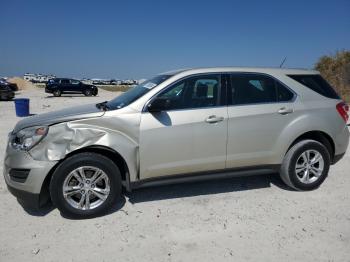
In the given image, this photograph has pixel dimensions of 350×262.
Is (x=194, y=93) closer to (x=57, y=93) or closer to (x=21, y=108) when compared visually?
(x=21, y=108)

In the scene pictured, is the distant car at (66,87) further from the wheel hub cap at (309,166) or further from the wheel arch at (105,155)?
the wheel hub cap at (309,166)

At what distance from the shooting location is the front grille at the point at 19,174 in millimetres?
3488

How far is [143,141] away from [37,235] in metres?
1.53

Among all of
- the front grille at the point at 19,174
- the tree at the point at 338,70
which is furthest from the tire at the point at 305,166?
the tree at the point at 338,70

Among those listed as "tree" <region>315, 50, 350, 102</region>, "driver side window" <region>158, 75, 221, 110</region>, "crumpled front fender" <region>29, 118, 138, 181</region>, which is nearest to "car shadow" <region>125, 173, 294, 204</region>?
"crumpled front fender" <region>29, 118, 138, 181</region>

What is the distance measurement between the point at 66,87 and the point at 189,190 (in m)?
27.2

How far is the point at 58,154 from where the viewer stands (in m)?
3.51

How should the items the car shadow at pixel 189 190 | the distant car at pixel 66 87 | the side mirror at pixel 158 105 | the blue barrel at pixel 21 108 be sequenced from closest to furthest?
the side mirror at pixel 158 105, the car shadow at pixel 189 190, the blue barrel at pixel 21 108, the distant car at pixel 66 87

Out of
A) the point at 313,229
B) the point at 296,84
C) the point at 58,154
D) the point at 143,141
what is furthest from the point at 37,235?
the point at 296,84

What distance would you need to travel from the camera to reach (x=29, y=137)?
3594 mm

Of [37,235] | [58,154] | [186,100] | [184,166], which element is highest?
[186,100]

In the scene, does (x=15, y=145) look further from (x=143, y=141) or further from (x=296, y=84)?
(x=296, y=84)

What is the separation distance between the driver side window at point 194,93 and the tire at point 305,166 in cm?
136

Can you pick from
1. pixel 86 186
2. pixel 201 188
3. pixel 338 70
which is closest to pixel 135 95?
pixel 86 186
